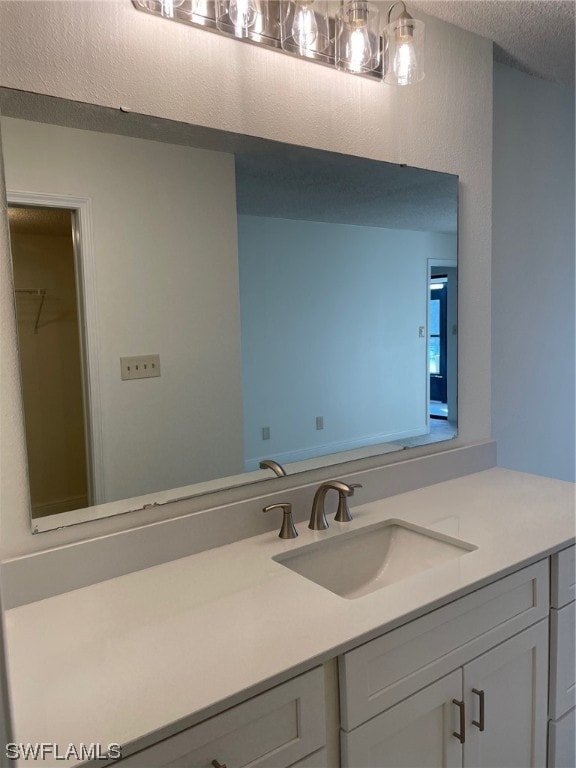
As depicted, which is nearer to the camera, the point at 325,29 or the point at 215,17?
the point at 215,17

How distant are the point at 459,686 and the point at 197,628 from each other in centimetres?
62

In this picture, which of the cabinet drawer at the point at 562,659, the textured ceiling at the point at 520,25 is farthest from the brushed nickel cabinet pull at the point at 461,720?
the textured ceiling at the point at 520,25

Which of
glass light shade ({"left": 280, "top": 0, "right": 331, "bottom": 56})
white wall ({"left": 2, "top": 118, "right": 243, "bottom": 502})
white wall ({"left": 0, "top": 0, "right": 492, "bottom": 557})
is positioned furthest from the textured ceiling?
white wall ({"left": 2, "top": 118, "right": 243, "bottom": 502})

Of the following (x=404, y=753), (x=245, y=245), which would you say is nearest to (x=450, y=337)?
(x=245, y=245)

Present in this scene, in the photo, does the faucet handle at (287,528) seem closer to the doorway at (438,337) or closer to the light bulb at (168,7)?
the doorway at (438,337)

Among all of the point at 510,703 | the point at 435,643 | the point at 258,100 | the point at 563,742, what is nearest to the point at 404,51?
the point at 258,100

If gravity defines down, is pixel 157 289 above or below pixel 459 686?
above

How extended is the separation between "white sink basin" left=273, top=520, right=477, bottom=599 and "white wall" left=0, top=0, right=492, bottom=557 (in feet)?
0.85

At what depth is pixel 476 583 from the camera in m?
1.20

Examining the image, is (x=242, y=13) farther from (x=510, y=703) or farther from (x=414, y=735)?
(x=510, y=703)

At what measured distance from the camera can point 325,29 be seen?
1.57 meters

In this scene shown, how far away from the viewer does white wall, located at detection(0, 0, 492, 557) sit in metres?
1.17

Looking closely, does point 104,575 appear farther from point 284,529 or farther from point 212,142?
point 212,142

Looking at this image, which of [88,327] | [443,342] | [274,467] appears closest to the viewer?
[88,327]
